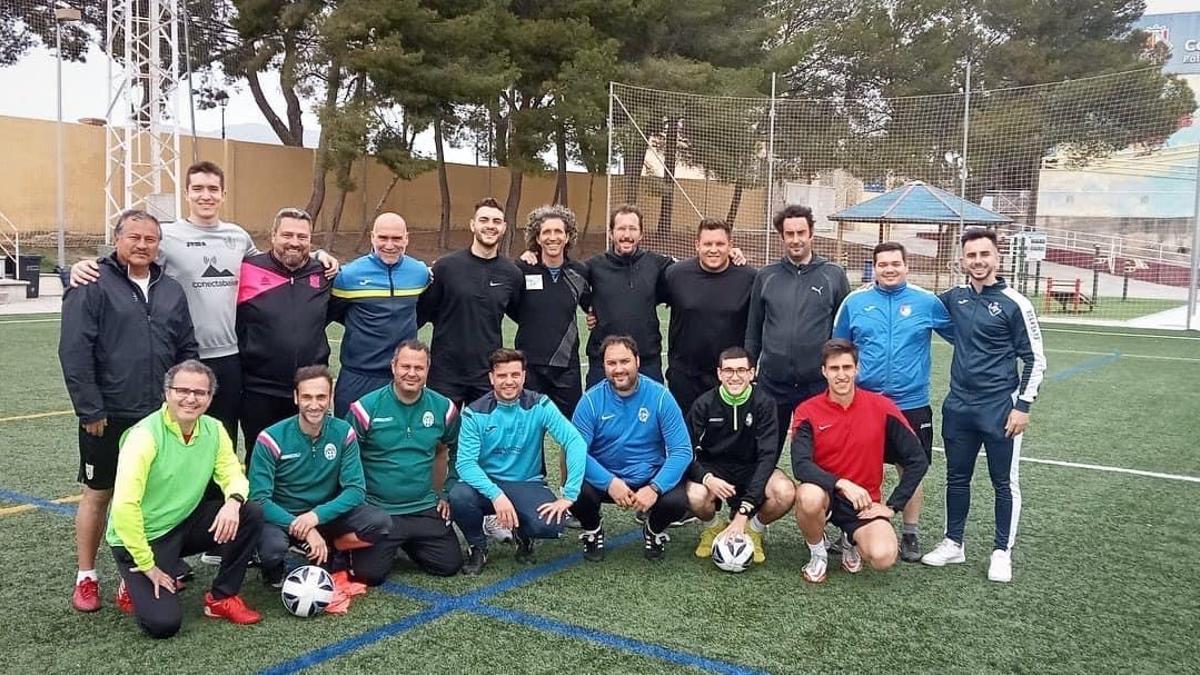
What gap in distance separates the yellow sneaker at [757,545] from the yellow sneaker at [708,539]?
14 cm

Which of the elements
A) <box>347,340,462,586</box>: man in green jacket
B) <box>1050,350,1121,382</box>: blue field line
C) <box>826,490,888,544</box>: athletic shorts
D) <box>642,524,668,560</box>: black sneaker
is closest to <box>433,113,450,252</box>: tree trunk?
<box>1050,350,1121,382</box>: blue field line

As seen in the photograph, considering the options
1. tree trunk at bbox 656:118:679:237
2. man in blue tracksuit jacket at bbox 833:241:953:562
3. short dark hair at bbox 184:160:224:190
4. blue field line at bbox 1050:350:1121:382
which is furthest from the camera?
tree trunk at bbox 656:118:679:237

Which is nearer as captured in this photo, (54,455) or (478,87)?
(54,455)

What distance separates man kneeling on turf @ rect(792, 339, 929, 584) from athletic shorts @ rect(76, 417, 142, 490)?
2.79 meters

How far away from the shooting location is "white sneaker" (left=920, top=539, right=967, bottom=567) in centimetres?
457

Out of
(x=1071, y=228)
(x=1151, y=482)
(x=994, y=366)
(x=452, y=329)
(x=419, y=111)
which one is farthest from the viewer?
(x=1071, y=228)

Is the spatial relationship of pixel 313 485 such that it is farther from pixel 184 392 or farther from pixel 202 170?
pixel 202 170

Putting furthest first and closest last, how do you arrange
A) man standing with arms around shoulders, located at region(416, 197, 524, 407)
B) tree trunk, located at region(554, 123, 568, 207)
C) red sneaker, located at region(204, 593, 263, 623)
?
tree trunk, located at region(554, 123, 568, 207), man standing with arms around shoulders, located at region(416, 197, 524, 407), red sneaker, located at region(204, 593, 263, 623)

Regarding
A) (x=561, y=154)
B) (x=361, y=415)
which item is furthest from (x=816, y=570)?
(x=561, y=154)

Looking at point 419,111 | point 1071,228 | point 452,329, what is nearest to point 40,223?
point 419,111

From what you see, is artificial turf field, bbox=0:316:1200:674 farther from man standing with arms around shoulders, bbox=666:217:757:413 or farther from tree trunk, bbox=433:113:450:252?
tree trunk, bbox=433:113:450:252

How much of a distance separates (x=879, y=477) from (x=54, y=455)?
516 cm

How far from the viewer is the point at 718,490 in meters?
4.58

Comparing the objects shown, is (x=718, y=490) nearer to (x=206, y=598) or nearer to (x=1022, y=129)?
(x=206, y=598)
